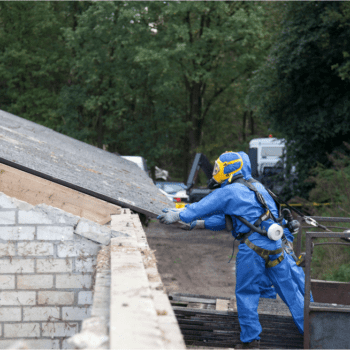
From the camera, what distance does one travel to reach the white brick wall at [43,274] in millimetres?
3850

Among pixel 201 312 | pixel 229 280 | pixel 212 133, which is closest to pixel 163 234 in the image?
pixel 229 280

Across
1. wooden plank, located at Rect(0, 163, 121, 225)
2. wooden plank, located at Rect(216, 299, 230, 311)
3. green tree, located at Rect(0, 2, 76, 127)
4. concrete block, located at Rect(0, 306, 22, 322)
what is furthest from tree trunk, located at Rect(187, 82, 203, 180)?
concrete block, located at Rect(0, 306, 22, 322)

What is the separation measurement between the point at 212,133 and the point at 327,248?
714 inches

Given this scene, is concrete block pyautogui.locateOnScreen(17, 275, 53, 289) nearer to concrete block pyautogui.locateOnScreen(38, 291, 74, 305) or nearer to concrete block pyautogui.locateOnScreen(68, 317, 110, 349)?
concrete block pyautogui.locateOnScreen(38, 291, 74, 305)

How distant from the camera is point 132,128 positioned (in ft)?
76.8

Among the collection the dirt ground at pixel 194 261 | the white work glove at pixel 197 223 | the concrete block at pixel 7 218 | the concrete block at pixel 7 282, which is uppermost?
the concrete block at pixel 7 218

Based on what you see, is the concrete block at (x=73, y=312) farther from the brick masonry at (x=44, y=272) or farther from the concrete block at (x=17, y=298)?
the concrete block at (x=17, y=298)

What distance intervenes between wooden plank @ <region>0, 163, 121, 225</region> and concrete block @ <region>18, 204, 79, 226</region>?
0.14 m

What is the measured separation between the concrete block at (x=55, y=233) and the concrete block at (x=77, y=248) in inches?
2.3

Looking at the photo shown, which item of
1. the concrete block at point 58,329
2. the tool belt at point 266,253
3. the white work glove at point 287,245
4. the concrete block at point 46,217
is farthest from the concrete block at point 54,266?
the white work glove at point 287,245

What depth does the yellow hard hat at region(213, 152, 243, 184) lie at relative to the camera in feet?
14.7

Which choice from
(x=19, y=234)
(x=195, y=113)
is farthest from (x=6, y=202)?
(x=195, y=113)

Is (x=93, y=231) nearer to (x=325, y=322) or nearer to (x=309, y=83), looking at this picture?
(x=325, y=322)

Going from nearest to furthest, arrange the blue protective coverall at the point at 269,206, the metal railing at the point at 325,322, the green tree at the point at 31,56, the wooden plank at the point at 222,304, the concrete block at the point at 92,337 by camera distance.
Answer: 1. the concrete block at the point at 92,337
2. the metal railing at the point at 325,322
3. the blue protective coverall at the point at 269,206
4. the wooden plank at the point at 222,304
5. the green tree at the point at 31,56
